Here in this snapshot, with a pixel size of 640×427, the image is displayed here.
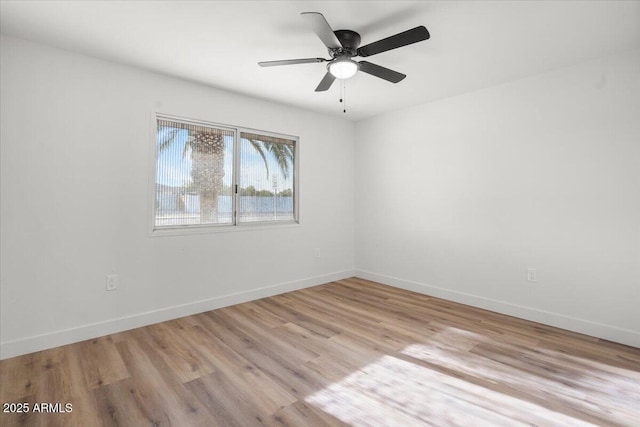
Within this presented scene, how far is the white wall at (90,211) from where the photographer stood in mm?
2332

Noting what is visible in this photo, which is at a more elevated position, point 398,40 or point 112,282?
point 398,40

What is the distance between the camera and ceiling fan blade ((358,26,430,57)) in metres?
1.84

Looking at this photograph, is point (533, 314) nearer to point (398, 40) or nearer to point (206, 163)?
point (398, 40)

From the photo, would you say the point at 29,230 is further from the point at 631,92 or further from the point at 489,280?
the point at 631,92

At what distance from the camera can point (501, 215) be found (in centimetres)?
329

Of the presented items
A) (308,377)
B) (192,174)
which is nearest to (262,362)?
(308,377)

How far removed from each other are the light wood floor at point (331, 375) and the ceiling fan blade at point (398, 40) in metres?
2.22

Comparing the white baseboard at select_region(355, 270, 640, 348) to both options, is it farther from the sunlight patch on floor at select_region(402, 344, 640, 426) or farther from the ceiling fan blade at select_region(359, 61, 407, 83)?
the ceiling fan blade at select_region(359, 61, 407, 83)

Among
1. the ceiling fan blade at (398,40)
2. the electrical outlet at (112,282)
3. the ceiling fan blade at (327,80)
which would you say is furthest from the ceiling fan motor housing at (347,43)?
the electrical outlet at (112,282)

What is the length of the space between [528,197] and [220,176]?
331cm

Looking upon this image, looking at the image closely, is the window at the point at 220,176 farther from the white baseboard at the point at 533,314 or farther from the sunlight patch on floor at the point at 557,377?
the sunlight patch on floor at the point at 557,377

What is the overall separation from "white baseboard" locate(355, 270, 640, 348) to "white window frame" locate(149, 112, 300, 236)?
184cm

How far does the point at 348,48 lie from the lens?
89.8 inches

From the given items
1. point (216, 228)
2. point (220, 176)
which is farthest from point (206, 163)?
point (216, 228)
